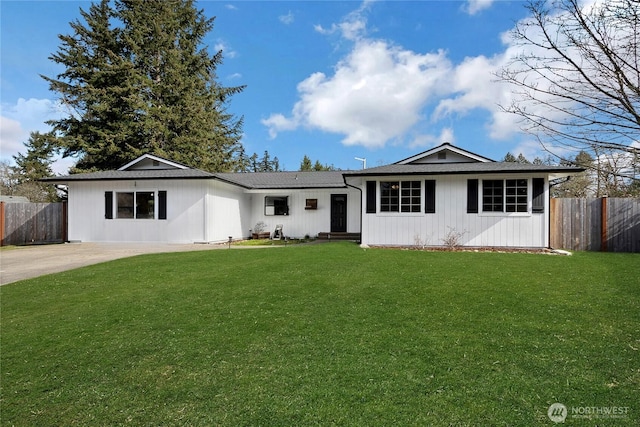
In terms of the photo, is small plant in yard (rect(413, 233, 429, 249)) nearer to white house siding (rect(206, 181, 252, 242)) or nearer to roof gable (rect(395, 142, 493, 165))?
roof gable (rect(395, 142, 493, 165))

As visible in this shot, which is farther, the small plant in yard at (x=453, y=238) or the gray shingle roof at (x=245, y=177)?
→ the gray shingle roof at (x=245, y=177)

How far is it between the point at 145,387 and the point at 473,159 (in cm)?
1357

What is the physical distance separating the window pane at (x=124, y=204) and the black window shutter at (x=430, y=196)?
1285cm

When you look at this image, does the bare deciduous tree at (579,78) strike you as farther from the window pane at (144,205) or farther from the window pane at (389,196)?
the window pane at (144,205)

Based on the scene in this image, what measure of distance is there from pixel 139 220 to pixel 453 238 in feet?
43.9

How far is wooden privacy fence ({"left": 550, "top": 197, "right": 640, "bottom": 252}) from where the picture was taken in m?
11.6

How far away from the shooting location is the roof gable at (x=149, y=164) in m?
16.5

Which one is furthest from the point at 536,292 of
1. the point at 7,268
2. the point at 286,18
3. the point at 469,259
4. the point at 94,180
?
the point at 94,180

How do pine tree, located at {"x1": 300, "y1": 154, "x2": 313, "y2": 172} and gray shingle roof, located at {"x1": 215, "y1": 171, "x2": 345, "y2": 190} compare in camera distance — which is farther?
pine tree, located at {"x1": 300, "y1": 154, "x2": 313, "y2": 172}

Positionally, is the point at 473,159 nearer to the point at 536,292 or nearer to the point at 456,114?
the point at 456,114

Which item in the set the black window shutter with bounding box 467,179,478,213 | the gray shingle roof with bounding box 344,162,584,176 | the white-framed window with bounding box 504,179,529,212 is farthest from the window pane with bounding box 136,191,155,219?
the white-framed window with bounding box 504,179,529,212

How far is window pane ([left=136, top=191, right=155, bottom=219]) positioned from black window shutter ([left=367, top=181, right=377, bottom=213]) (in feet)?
31.5

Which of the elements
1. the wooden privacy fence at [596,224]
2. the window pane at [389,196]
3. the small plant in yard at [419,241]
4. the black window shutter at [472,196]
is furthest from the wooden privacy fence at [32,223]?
the wooden privacy fence at [596,224]

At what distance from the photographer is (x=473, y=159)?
13.4 meters
